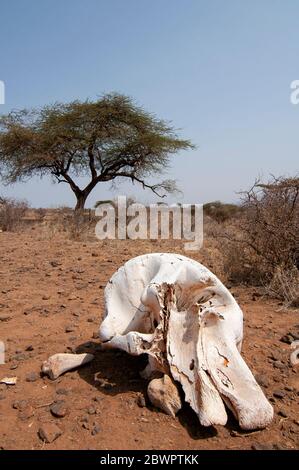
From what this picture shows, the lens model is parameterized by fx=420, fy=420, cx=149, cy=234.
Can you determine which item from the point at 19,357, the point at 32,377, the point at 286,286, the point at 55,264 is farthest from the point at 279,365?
the point at 55,264

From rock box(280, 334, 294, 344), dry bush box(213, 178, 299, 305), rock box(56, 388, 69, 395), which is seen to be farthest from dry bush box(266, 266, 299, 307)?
rock box(56, 388, 69, 395)

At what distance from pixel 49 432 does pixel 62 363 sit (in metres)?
0.63

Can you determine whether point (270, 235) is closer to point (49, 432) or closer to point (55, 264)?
point (55, 264)

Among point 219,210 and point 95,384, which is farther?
point 219,210

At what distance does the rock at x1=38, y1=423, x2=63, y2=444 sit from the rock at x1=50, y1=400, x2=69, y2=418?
9 cm

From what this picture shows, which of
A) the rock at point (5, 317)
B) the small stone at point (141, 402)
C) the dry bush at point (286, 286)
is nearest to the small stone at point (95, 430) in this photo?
the small stone at point (141, 402)

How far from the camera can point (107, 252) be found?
680cm

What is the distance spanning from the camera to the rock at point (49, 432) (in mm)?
2101

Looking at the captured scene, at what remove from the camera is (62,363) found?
8.98 ft

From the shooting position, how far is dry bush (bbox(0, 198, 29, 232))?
1188 cm

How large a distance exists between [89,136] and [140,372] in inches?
511

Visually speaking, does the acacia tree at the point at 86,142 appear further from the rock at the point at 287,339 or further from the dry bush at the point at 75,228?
the rock at the point at 287,339

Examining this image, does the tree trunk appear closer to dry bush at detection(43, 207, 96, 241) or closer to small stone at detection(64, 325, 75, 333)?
dry bush at detection(43, 207, 96, 241)
